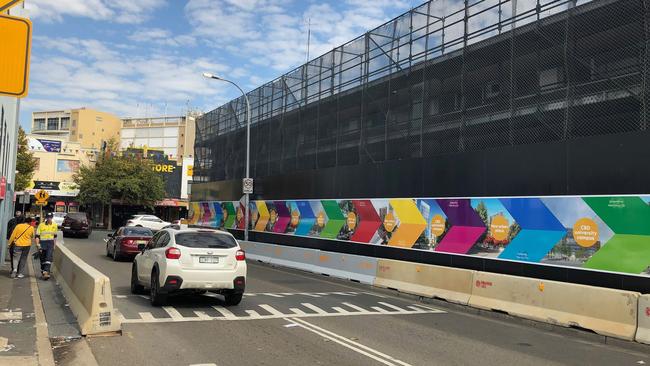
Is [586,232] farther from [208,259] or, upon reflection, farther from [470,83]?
[208,259]

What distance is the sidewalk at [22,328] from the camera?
6.66 meters

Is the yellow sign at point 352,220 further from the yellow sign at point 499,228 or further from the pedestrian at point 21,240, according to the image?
→ the pedestrian at point 21,240

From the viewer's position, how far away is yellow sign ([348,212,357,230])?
73.8 feet

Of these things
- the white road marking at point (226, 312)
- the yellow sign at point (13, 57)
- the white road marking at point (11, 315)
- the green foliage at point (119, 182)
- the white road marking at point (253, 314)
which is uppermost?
the green foliage at point (119, 182)

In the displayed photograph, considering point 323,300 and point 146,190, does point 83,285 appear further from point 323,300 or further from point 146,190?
point 146,190

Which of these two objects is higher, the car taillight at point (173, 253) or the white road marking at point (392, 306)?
the car taillight at point (173, 253)

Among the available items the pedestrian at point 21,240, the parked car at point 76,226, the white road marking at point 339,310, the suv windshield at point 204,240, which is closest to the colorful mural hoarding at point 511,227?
the white road marking at point 339,310

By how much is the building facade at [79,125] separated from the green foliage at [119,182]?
66.2m

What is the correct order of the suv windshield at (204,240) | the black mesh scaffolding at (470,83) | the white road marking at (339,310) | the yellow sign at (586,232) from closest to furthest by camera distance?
the suv windshield at (204,240)
the white road marking at (339,310)
the yellow sign at (586,232)
the black mesh scaffolding at (470,83)

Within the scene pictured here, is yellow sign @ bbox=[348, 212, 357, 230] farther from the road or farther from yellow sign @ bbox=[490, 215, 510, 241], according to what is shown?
the road

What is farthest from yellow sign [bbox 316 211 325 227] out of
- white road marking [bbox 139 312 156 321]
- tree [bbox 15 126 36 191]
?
tree [bbox 15 126 36 191]

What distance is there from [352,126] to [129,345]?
57.6ft

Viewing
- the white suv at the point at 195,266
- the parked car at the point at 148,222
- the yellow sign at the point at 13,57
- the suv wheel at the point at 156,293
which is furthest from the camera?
the parked car at the point at 148,222

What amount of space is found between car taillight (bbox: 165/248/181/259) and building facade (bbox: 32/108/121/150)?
374 ft
